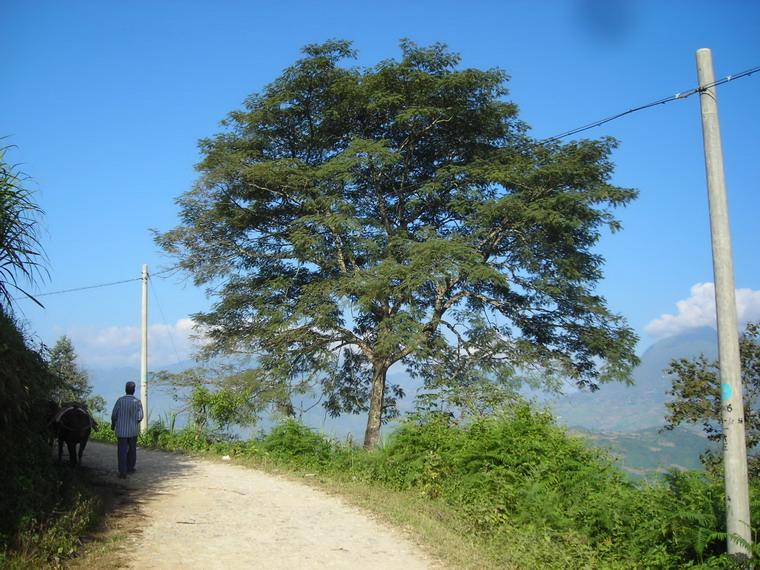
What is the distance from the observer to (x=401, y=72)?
20.8m

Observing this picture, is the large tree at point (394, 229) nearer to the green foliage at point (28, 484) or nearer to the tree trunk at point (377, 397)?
the tree trunk at point (377, 397)

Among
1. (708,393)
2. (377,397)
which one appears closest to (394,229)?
(377,397)

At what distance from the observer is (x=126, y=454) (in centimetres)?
1096

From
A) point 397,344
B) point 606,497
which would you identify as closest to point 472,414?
point 606,497

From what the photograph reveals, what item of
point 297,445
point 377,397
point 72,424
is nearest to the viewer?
point 72,424

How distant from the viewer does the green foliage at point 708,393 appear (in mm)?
20922

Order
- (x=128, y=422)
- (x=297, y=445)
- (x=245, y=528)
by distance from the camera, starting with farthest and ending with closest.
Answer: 1. (x=297, y=445)
2. (x=128, y=422)
3. (x=245, y=528)

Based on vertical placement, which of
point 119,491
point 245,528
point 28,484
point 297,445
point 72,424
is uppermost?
point 72,424

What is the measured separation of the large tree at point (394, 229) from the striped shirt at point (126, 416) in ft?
26.5

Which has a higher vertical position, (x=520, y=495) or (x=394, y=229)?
(x=394, y=229)

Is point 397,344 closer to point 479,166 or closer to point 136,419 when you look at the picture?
point 479,166

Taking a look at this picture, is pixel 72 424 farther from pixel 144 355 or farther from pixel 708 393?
pixel 708 393

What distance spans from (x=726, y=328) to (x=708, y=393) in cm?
1703

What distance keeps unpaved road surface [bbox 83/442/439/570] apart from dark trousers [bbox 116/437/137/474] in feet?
0.66
